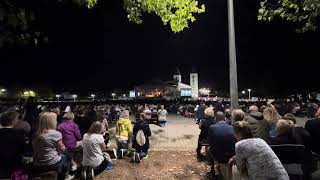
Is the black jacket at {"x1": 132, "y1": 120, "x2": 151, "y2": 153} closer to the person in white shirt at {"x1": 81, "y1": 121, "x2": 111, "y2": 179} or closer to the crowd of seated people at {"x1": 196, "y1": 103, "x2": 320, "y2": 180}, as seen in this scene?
the crowd of seated people at {"x1": 196, "y1": 103, "x2": 320, "y2": 180}

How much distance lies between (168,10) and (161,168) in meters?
4.73

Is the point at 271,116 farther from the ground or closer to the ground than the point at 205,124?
farther from the ground

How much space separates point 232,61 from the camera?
31.3 feet

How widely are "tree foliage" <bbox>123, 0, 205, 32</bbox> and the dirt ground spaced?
157 inches

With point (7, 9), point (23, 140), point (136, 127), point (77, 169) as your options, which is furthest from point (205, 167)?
point (7, 9)

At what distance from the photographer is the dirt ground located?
9.16m

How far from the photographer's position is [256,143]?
4.77 metres

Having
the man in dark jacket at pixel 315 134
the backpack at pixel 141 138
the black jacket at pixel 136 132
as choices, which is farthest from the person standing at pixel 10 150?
the man in dark jacket at pixel 315 134

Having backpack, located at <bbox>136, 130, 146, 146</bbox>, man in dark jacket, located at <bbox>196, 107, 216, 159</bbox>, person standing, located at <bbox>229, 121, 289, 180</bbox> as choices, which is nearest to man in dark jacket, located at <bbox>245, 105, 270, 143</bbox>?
man in dark jacket, located at <bbox>196, 107, 216, 159</bbox>

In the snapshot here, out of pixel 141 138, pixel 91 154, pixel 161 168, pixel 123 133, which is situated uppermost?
pixel 123 133

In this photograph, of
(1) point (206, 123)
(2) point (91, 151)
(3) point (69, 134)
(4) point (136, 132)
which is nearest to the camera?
(2) point (91, 151)

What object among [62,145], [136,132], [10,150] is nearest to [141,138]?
[136,132]

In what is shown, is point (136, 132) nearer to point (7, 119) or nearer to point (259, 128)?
point (259, 128)

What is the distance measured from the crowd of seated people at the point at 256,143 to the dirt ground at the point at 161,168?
66 cm
